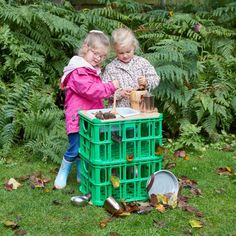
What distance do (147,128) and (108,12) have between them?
13.2 feet

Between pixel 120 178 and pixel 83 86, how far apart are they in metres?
0.87

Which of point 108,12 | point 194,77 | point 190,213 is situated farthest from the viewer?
point 108,12

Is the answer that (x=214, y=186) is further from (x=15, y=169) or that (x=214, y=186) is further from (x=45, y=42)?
(x=45, y=42)

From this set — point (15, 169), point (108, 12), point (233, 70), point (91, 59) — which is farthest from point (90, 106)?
point (108, 12)

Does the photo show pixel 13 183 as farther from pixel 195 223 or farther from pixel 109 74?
pixel 195 223

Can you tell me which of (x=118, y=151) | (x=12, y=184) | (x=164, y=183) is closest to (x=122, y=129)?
(x=118, y=151)

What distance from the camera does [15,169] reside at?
533 cm

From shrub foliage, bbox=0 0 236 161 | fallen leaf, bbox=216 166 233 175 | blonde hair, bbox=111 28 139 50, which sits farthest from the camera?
shrub foliage, bbox=0 0 236 161

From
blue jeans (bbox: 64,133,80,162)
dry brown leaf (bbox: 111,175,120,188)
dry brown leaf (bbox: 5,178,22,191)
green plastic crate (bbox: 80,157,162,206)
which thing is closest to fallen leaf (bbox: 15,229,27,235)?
green plastic crate (bbox: 80,157,162,206)

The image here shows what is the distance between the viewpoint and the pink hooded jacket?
450 centimetres

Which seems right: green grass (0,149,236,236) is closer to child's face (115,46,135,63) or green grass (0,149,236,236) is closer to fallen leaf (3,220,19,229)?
fallen leaf (3,220,19,229)

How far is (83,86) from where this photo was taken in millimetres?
4496

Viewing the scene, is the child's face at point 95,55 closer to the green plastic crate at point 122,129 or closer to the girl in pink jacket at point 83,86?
the girl in pink jacket at point 83,86

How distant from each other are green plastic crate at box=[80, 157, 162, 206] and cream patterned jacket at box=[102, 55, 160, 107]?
0.73 meters
